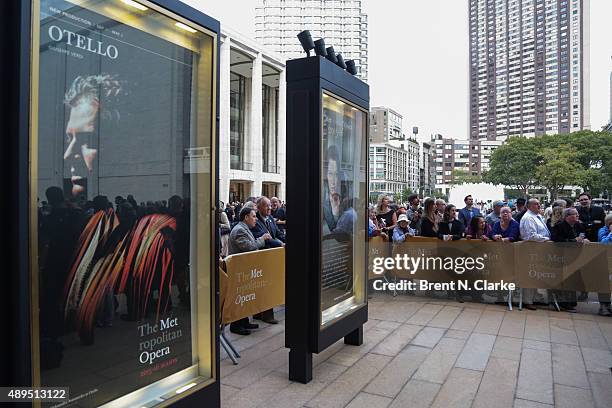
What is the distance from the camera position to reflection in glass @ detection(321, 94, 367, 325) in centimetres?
482

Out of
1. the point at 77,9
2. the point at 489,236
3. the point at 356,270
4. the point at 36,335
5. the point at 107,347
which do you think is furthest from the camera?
the point at 489,236

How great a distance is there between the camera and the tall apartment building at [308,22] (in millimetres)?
154875

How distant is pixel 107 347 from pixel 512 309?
24.5ft

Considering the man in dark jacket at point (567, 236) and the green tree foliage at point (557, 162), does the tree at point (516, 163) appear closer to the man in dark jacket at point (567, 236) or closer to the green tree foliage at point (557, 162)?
the green tree foliage at point (557, 162)

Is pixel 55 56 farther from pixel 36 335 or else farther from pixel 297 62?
pixel 297 62

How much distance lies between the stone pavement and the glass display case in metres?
1.53

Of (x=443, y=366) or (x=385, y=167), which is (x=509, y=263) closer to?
(x=443, y=366)

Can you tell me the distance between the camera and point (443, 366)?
5023mm

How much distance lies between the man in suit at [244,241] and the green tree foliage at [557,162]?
221 feet

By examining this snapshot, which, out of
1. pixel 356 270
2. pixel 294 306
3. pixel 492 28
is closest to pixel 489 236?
pixel 356 270

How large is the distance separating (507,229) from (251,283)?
528cm

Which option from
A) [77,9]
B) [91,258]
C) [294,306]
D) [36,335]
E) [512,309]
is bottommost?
[512,309]

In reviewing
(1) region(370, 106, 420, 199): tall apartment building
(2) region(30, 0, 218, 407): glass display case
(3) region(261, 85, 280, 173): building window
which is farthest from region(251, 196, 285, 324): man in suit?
(1) region(370, 106, 420, 199): tall apartment building

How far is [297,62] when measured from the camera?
4.45m
